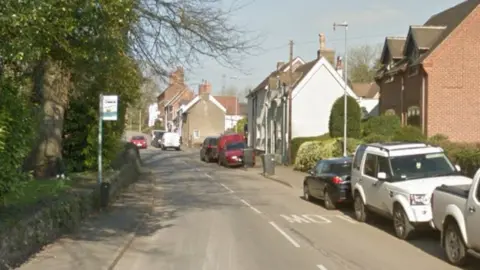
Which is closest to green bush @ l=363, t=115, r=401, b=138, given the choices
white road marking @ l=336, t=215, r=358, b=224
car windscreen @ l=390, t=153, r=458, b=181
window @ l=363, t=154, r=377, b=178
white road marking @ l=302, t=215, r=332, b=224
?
white road marking @ l=336, t=215, r=358, b=224

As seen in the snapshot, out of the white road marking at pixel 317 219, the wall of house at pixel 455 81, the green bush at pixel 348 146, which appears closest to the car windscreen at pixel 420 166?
the white road marking at pixel 317 219

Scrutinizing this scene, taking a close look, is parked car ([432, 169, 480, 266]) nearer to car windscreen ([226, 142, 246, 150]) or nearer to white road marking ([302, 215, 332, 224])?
white road marking ([302, 215, 332, 224])

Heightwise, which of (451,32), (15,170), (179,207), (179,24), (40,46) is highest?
(451,32)

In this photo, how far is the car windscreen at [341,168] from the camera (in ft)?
65.8

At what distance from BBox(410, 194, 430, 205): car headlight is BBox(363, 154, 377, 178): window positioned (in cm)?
256

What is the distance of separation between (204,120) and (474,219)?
8789 cm

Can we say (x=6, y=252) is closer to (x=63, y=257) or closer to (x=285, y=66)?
(x=63, y=257)

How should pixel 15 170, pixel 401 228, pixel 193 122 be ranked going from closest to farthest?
pixel 15 170 < pixel 401 228 < pixel 193 122

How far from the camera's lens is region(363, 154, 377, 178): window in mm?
15805

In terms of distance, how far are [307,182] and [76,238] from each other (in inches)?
455

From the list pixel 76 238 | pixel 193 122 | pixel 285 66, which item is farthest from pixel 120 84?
pixel 193 122

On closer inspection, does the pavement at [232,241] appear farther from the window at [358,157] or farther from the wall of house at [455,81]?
the wall of house at [455,81]

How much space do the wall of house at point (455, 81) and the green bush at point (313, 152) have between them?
509 cm

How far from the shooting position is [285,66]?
205 ft
